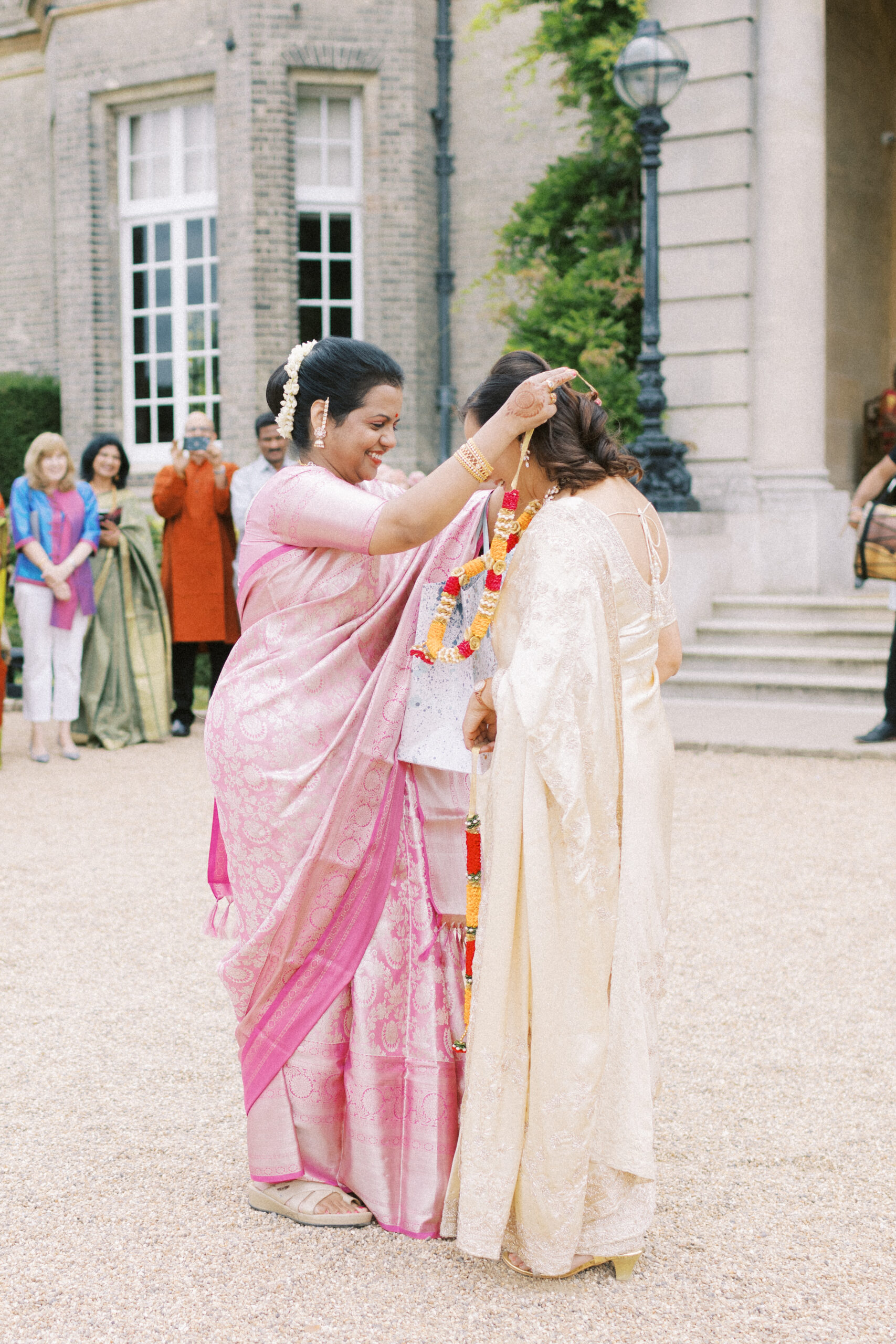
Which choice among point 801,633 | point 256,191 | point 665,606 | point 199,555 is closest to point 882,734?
point 801,633

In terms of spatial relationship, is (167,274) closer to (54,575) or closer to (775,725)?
(54,575)

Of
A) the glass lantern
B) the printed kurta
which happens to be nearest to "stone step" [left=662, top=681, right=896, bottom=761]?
the printed kurta

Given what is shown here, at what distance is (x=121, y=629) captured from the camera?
835 cm

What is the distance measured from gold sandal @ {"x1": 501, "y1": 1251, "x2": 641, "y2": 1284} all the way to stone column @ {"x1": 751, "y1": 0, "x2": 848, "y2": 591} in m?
8.14

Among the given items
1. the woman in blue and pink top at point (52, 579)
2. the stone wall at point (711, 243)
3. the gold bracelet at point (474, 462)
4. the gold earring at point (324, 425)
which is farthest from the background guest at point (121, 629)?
the gold bracelet at point (474, 462)

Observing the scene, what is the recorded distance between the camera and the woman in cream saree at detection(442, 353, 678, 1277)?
7.21ft

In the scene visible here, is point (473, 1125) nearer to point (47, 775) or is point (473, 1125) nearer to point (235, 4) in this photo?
point (47, 775)

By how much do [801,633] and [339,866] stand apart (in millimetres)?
7435

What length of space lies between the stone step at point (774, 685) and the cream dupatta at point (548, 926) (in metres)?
6.79

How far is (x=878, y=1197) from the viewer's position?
2.59 meters

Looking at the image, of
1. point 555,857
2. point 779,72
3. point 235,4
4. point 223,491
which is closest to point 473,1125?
point 555,857

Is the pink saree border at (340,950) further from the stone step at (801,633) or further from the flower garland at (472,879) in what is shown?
the stone step at (801,633)

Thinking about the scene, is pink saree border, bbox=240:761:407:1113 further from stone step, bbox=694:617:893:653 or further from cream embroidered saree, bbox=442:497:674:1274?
stone step, bbox=694:617:893:653

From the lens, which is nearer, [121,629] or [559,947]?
[559,947]
